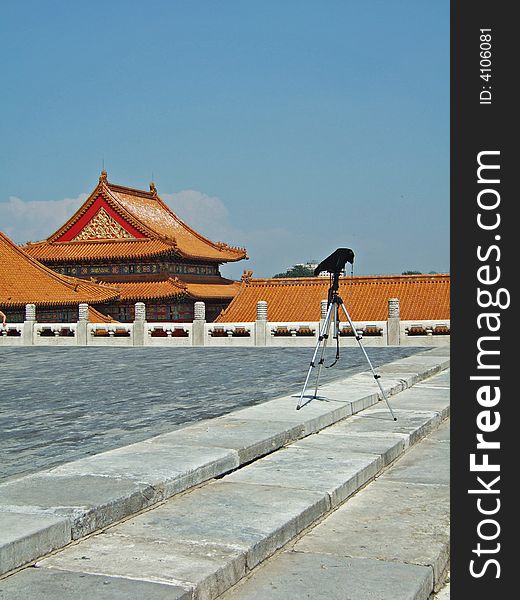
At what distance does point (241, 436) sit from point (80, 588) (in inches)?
130

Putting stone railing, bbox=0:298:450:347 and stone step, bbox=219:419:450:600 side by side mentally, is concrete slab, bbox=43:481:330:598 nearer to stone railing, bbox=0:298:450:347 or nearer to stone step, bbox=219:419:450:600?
stone step, bbox=219:419:450:600

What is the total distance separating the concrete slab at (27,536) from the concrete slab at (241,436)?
2146 millimetres

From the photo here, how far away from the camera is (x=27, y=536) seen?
3873 mm

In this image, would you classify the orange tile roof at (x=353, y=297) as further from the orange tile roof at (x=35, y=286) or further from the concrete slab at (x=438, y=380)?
the concrete slab at (x=438, y=380)

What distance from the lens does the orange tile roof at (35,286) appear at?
34.1 metres

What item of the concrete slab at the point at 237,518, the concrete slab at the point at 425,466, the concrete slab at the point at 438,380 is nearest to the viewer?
the concrete slab at the point at 237,518

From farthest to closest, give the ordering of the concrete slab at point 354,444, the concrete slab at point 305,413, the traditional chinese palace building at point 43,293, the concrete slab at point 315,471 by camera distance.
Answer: the traditional chinese palace building at point 43,293 < the concrete slab at point 305,413 < the concrete slab at point 354,444 < the concrete slab at point 315,471

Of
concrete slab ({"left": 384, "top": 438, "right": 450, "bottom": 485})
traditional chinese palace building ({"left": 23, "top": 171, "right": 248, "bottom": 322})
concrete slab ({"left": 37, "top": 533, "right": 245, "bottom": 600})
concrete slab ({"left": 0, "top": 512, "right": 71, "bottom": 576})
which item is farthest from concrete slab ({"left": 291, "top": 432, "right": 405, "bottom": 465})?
traditional chinese palace building ({"left": 23, "top": 171, "right": 248, "bottom": 322})

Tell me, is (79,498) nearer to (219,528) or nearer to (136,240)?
(219,528)

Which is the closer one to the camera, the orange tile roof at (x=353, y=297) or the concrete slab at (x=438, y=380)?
the concrete slab at (x=438, y=380)

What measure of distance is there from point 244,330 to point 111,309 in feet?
42.7

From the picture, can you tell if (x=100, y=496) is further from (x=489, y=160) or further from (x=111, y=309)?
(x=111, y=309)

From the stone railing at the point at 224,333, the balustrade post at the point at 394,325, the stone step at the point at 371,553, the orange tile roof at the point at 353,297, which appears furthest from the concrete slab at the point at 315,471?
the orange tile roof at the point at 353,297

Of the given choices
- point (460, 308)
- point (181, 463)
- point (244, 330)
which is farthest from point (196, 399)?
point (244, 330)
